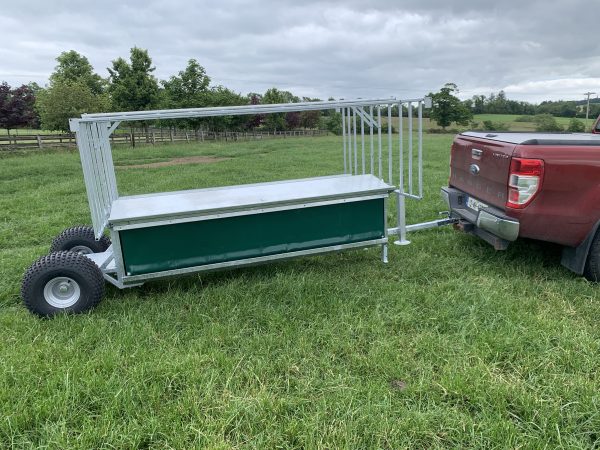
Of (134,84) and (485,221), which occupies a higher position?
(134,84)

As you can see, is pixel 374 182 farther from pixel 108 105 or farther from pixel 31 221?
pixel 108 105

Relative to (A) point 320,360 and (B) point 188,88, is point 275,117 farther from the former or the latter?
(A) point 320,360

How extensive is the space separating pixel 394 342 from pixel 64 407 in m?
2.18

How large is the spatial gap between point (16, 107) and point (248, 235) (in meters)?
39.0

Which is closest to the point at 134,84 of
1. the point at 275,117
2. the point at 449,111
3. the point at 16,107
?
the point at 16,107

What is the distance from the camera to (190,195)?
16.6 feet

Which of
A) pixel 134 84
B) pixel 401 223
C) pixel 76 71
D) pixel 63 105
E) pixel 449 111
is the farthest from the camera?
pixel 449 111

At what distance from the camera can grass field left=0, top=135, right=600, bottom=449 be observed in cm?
248

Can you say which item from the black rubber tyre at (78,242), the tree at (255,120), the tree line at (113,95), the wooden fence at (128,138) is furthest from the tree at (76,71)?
the black rubber tyre at (78,242)

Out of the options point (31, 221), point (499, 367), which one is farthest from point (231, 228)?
point (31, 221)

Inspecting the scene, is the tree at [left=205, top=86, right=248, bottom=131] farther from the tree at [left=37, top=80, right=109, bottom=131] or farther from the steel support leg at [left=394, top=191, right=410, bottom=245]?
the steel support leg at [left=394, top=191, right=410, bottom=245]

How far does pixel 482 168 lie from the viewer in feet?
15.4

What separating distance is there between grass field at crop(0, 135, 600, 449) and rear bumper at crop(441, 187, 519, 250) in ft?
1.26

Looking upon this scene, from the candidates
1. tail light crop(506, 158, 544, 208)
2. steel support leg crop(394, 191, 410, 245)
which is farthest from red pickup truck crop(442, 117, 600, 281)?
steel support leg crop(394, 191, 410, 245)
